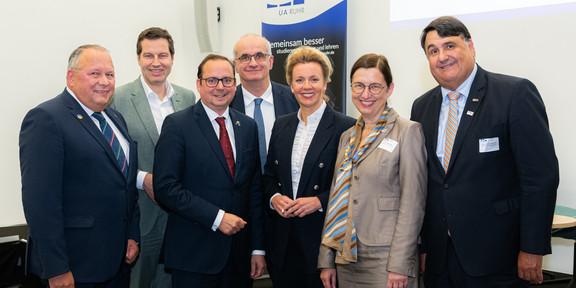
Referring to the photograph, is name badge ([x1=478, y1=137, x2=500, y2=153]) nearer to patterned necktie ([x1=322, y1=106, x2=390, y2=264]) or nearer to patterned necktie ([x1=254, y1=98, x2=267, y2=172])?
patterned necktie ([x1=322, y1=106, x2=390, y2=264])

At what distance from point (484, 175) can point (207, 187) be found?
138 cm

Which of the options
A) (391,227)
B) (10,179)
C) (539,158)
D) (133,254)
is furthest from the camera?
(10,179)

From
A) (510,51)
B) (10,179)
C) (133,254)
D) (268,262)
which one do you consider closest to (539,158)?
(268,262)

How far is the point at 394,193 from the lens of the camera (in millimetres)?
2178

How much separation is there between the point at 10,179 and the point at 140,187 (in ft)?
9.86

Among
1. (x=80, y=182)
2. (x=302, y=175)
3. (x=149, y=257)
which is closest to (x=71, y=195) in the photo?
(x=80, y=182)

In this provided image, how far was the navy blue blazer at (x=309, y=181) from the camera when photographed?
2475 mm

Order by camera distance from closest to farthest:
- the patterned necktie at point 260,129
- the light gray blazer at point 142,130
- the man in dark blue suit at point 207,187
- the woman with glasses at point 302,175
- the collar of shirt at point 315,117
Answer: the man in dark blue suit at point 207,187 < the woman with glasses at point 302,175 < the collar of shirt at point 315,117 < the light gray blazer at point 142,130 < the patterned necktie at point 260,129

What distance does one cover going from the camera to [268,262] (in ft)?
8.68

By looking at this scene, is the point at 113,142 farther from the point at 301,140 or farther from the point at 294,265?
the point at 294,265

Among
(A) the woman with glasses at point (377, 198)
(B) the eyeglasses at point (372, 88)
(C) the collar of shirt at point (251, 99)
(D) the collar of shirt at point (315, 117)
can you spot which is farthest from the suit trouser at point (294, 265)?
(C) the collar of shirt at point (251, 99)

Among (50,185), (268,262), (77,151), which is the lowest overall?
(268,262)

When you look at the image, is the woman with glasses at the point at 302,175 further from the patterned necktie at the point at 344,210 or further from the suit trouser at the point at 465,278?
the suit trouser at the point at 465,278

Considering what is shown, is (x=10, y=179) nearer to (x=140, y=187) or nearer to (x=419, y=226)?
(x=140, y=187)
